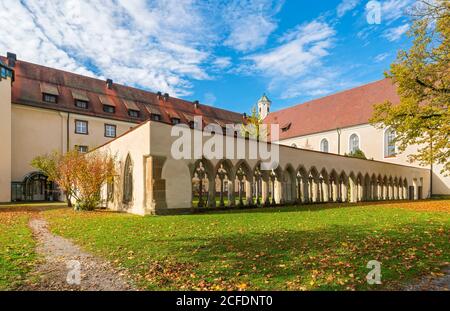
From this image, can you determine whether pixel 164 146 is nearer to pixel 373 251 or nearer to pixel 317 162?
pixel 373 251

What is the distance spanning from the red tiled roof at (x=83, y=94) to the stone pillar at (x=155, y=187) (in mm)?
18963

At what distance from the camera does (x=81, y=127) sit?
27219 mm

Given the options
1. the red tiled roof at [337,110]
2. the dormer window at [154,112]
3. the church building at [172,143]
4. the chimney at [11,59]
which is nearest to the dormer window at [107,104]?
the church building at [172,143]

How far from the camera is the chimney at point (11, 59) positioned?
2627cm

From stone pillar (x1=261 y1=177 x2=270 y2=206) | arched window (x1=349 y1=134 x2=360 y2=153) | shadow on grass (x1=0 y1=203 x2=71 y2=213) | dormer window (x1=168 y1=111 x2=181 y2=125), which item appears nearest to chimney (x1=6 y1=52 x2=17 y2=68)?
dormer window (x1=168 y1=111 x2=181 y2=125)

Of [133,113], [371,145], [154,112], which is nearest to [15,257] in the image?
[133,113]

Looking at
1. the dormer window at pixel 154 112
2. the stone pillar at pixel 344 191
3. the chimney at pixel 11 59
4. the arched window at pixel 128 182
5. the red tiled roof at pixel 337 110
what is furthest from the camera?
the red tiled roof at pixel 337 110

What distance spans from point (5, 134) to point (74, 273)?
2340 cm

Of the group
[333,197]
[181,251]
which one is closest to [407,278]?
[181,251]

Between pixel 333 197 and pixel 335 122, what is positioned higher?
pixel 335 122

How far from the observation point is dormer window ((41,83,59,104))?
1009 inches

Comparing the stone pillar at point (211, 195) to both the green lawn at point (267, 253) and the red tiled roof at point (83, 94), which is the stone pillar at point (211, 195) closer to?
the green lawn at point (267, 253)

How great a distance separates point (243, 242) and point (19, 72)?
95.1ft

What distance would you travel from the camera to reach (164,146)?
11.9 m
